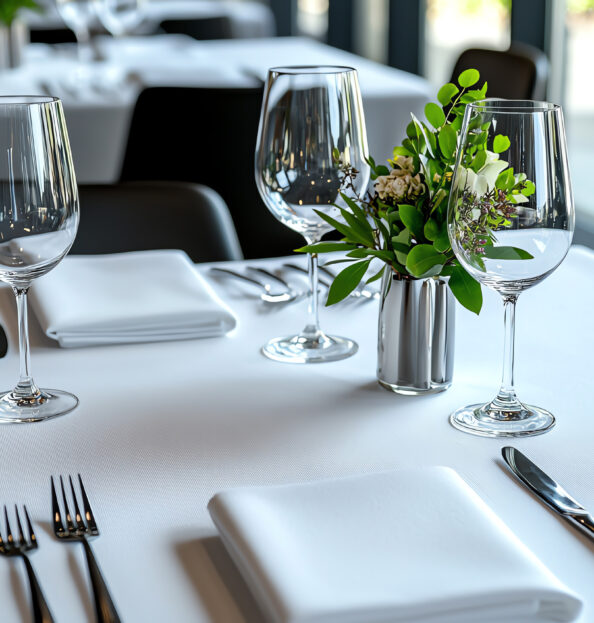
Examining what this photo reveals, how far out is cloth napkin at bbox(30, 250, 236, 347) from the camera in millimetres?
1050

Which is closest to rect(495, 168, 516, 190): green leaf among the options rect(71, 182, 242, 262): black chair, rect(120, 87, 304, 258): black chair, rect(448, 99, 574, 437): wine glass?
rect(448, 99, 574, 437): wine glass

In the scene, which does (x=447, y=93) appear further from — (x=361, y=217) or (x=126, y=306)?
(x=126, y=306)

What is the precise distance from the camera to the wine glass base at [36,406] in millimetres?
859

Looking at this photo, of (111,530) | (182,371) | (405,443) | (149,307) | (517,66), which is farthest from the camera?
(517,66)

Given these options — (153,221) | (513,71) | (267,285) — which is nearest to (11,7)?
(513,71)

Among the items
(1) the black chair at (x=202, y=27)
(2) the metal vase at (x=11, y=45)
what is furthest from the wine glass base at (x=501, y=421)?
(1) the black chair at (x=202, y=27)

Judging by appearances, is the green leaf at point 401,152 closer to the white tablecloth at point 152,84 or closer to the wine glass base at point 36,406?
the wine glass base at point 36,406

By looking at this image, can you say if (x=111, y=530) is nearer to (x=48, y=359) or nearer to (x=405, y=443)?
(x=405, y=443)

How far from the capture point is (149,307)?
3.58 feet

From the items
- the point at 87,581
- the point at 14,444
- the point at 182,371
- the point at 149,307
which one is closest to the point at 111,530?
the point at 87,581

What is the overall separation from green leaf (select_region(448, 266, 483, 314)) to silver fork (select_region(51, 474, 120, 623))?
1.23 ft

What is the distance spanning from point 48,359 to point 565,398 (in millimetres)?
528

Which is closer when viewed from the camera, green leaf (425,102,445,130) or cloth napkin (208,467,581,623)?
cloth napkin (208,467,581,623)

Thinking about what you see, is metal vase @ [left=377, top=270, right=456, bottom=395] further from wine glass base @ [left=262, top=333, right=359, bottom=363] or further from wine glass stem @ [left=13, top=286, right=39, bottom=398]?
wine glass stem @ [left=13, top=286, right=39, bottom=398]
